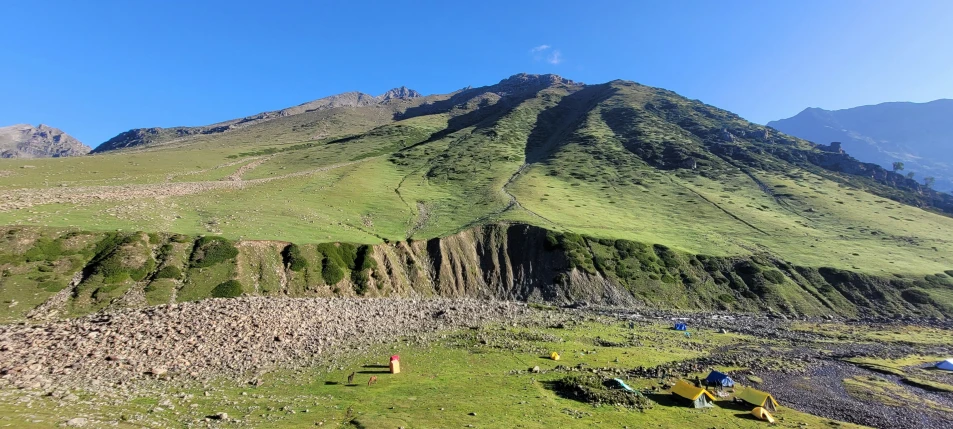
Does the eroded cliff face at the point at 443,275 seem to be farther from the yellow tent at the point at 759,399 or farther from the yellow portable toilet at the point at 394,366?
the yellow tent at the point at 759,399

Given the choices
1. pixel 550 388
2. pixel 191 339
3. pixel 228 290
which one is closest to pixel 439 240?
pixel 228 290

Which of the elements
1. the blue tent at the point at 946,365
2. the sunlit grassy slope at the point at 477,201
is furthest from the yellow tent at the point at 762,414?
the sunlit grassy slope at the point at 477,201

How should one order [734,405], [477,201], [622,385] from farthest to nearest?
[477,201], [622,385], [734,405]

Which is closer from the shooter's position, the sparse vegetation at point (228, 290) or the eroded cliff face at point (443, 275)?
the eroded cliff face at point (443, 275)

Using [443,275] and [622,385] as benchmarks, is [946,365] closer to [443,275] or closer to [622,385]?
[622,385]

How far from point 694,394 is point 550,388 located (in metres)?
11.3

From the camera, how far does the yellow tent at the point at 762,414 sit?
32.1m

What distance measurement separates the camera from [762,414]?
1266 inches

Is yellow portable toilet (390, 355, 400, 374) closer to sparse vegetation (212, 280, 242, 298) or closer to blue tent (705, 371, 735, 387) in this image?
sparse vegetation (212, 280, 242, 298)

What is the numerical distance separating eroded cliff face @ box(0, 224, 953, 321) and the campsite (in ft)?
64.0

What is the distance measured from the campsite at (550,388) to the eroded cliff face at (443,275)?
19.5 meters

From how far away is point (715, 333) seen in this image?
61.7m

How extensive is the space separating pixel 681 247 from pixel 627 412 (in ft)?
244

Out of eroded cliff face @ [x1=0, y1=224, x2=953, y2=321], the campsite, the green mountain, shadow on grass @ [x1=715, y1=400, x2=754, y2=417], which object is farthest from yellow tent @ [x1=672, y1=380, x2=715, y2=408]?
the green mountain
